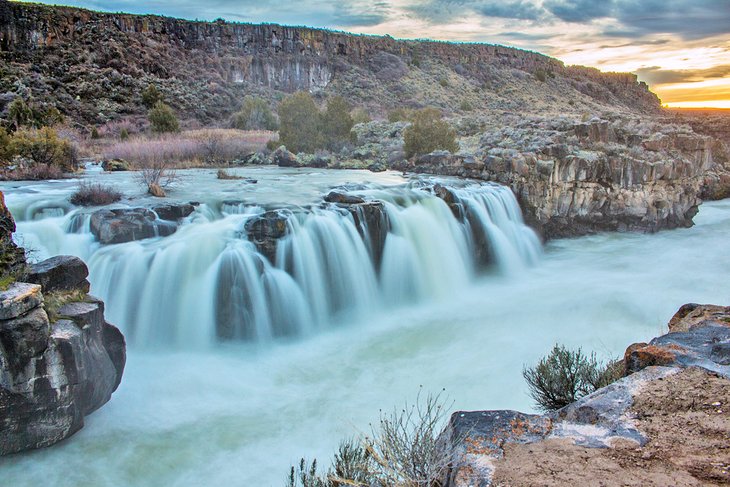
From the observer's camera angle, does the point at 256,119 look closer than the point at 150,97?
Yes

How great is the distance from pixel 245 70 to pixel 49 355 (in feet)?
179

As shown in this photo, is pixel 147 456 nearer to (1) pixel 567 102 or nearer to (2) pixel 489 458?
(2) pixel 489 458

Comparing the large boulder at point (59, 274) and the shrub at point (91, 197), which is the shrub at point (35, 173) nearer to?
the shrub at point (91, 197)

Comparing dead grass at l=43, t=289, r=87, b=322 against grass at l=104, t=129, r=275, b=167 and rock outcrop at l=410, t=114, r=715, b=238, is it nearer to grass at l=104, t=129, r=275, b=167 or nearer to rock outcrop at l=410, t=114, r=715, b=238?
rock outcrop at l=410, t=114, r=715, b=238

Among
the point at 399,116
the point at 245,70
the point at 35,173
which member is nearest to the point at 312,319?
the point at 35,173

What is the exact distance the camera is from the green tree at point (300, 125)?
24.5 m

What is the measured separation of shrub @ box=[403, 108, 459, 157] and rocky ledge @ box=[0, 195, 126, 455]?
16.0 metres

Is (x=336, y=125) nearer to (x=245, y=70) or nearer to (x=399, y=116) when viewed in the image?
(x=399, y=116)

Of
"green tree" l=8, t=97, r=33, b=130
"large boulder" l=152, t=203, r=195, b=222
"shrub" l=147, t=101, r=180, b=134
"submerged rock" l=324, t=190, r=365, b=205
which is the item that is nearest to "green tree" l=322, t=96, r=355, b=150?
"shrub" l=147, t=101, r=180, b=134

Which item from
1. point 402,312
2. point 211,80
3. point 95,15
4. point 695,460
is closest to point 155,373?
point 402,312

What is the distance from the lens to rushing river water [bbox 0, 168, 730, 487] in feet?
21.1

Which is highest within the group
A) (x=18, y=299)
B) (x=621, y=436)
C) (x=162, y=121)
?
(x=162, y=121)

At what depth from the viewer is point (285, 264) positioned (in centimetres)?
1080

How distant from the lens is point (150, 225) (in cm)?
1072
